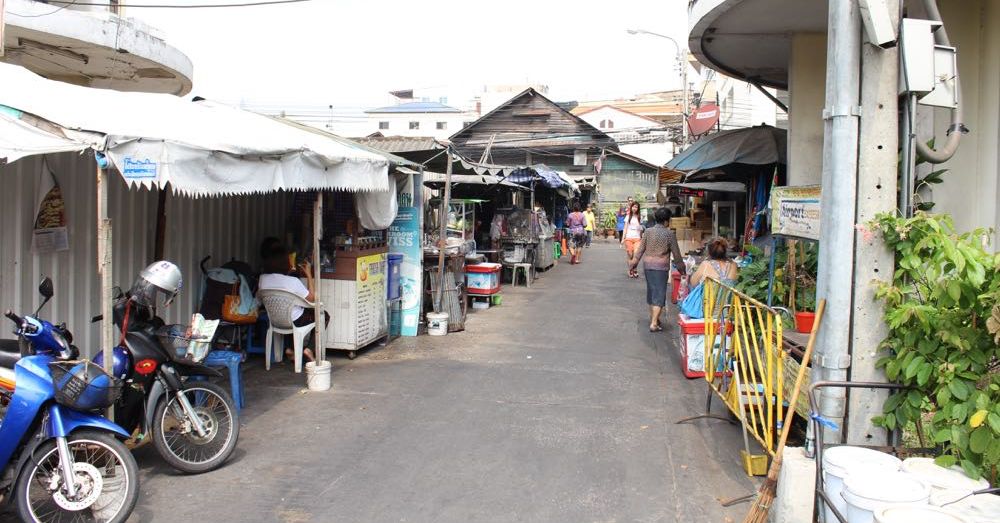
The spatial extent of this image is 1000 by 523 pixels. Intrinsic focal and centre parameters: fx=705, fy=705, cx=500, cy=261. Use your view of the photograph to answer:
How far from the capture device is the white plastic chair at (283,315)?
7.38 meters

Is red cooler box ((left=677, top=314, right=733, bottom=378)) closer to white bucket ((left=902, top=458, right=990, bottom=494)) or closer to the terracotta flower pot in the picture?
the terracotta flower pot

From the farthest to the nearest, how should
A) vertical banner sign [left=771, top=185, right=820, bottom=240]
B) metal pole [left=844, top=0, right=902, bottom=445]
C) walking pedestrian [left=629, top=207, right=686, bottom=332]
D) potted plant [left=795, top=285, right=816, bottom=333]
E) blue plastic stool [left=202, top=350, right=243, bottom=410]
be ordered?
walking pedestrian [left=629, top=207, right=686, bottom=332] → potted plant [left=795, top=285, right=816, bottom=333] → blue plastic stool [left=202, top=350, right=243, bottom=410] → vertical banner sign [left=771, top=185, right=820, bottom=240] → metal pole [left=844, top=0, right=902, bottom=445]

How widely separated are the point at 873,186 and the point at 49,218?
19.7ft

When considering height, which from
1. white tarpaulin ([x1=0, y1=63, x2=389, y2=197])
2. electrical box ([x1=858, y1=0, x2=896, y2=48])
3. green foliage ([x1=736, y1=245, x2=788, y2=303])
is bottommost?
green foliage ([x1=736, y1=245, x2=788, y2=303])

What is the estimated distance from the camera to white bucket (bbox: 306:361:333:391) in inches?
275

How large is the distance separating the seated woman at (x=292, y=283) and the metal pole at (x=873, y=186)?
5.10 m

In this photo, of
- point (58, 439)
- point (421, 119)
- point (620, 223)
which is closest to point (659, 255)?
point (58, 439)

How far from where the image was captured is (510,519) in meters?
4.26

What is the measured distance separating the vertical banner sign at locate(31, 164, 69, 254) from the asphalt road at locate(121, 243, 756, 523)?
6.24ft

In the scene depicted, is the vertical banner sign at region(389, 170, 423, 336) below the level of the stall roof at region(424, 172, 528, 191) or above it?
below

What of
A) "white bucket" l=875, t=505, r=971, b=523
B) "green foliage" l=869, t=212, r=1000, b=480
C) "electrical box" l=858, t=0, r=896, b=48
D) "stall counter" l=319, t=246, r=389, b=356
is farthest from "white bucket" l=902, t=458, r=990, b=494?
"stall counter" l=319, t=246, r=389, b=356

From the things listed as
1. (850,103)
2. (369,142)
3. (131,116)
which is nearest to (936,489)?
(850,103)

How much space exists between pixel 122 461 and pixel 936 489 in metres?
4.22

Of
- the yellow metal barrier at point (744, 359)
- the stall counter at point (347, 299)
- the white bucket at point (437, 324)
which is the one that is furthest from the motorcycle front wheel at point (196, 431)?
the white bucket at point (437, 324)
